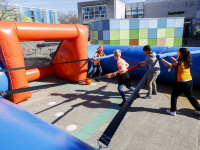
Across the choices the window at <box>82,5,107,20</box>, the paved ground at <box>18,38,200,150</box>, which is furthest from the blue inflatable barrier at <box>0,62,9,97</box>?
the window at <box>82,5,107,20</box>

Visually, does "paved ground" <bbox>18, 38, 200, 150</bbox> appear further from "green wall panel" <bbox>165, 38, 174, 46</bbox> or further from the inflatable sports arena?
"green wall panel" <bbox>165, 38, 174, 46</bbox>

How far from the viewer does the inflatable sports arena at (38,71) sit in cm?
106

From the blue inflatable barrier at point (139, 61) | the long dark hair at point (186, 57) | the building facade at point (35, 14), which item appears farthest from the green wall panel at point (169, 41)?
the building facade at point (35, 14)

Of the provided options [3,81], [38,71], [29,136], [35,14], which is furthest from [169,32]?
[35,14]

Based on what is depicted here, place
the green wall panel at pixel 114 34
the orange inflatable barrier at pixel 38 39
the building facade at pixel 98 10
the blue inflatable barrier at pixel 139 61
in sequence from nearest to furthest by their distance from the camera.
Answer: the orange inflatable barrier at pixel 38 39, the blue inflatable barrier at pixel 139 61, the green wall panel at pixel 114 34, the building facade at pixel 98 10

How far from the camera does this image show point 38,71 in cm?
650

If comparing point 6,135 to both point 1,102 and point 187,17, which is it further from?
point 187,17

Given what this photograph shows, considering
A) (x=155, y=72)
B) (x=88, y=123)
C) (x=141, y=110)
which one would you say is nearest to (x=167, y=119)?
(x=141, y=110)

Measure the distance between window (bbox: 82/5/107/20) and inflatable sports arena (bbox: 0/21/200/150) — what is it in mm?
24192

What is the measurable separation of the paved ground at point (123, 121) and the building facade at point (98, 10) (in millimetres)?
25347

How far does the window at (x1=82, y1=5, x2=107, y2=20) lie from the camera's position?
2899 centimetres

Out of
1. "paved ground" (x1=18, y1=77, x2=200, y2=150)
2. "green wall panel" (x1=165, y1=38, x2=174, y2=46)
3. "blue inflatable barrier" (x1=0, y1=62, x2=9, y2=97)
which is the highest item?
"green wall panel" (x1=165, y1=38, x2=174, y2=46)

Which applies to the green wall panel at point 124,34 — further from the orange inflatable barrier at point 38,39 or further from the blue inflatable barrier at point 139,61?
the orange inflatable barrier at point 38,39

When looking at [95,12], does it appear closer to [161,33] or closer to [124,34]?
[124,34]
